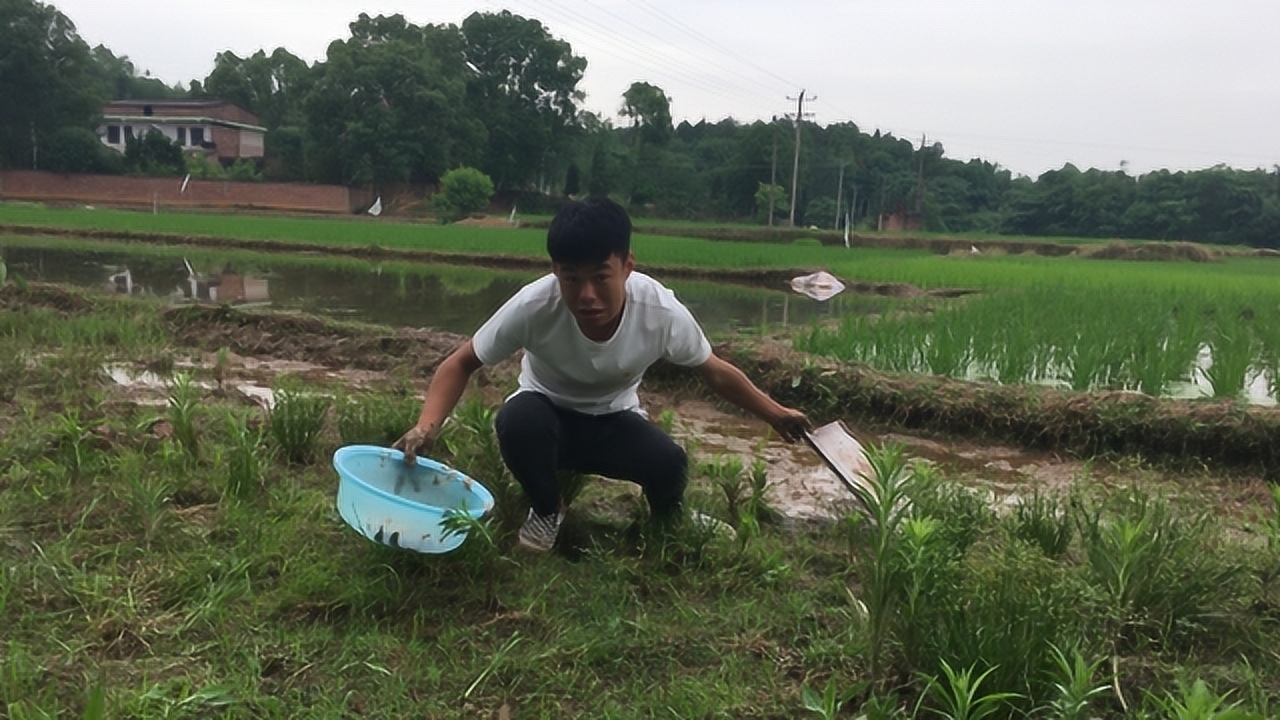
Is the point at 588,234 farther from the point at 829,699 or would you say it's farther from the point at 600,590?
the point at 829,699

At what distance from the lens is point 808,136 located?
4522 cm

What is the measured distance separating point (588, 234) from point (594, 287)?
0.14m

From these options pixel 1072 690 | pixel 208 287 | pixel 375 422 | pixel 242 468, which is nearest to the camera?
pixel 1072 690

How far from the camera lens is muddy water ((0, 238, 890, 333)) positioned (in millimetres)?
7762

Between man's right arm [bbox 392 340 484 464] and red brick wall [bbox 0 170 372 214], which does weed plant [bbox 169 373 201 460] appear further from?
red brick wall [bbox 0 170 372 214]

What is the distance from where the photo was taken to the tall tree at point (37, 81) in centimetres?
3123

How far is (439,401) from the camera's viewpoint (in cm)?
211

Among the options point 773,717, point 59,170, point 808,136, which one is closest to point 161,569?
point 773,717

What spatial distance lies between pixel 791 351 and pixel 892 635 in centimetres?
330

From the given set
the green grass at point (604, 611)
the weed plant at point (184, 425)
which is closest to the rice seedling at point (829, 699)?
the green grass at point (604, 611)

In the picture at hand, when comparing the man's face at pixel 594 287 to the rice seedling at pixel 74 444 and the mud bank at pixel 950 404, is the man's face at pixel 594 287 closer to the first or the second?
the rice seedling at pixel 74 444

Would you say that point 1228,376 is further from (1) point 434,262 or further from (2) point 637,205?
(2) point 637,205

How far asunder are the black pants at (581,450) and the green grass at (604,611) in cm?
14

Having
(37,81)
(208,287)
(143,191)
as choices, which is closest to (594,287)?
(208,287)
